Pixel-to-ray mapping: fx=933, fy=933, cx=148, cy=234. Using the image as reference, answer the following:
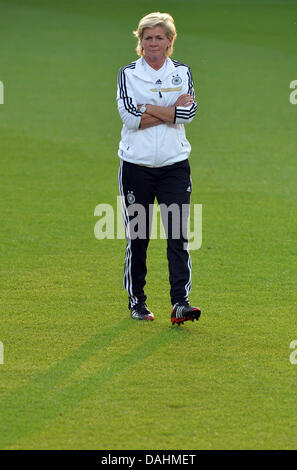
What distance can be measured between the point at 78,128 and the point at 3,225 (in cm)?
604

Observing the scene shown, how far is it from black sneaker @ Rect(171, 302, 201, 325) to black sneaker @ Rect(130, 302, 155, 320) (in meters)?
0.30

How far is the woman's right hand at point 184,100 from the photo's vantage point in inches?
272

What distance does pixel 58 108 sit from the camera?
17703 mm

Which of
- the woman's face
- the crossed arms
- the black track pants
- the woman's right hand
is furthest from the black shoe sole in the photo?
the woman's face

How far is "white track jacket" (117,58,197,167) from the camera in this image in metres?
6.89

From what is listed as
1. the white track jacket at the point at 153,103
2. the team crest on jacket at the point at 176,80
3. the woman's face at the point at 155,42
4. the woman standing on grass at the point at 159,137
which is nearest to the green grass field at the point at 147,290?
the woman standing on grass at the point at 159,137

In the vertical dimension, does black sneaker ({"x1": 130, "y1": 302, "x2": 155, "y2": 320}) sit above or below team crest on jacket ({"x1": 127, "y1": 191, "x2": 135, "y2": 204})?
below

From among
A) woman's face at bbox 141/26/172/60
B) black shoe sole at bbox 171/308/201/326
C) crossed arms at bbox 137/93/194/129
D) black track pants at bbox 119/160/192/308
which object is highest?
woman's face at bbox 141/26/172/60

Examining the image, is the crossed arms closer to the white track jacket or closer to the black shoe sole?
the white track jacket

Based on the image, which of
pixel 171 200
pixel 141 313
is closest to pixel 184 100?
pixel 171 200

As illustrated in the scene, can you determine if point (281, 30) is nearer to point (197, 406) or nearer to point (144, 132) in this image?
point (144, 132)
